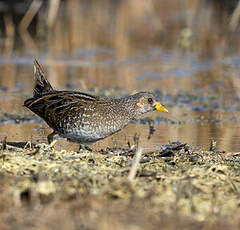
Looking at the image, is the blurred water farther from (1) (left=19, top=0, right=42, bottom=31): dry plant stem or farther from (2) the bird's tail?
(2) the bird's tail

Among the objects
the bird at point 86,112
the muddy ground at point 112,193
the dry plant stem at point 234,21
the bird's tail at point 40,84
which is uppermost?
the dry plant stem at point 234,21

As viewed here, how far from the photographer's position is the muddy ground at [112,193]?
3840 millimetres

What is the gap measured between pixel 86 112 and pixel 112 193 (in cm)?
272

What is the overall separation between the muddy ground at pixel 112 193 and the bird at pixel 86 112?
0.79 m

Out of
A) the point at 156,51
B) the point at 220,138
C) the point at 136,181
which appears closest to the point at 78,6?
the point at 156,51

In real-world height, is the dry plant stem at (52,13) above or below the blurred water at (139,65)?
above

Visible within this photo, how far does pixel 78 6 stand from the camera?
74.8 ft

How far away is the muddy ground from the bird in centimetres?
79

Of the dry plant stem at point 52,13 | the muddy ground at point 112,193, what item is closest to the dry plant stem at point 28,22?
the dry plant stem at point 52,13

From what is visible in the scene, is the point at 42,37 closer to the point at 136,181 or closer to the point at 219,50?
the point at 219,50

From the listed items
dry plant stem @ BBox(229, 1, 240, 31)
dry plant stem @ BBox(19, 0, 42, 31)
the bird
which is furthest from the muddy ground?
dry plant stem @ BBox(19, 0, 42, 31)

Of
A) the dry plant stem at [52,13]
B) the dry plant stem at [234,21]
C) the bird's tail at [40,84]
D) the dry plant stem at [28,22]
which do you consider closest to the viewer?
the bird's tail at [40,84]

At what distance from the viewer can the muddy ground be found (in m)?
3.84

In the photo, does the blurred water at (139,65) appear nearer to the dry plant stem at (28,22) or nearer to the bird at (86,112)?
the dry plant stem at (28,22)
